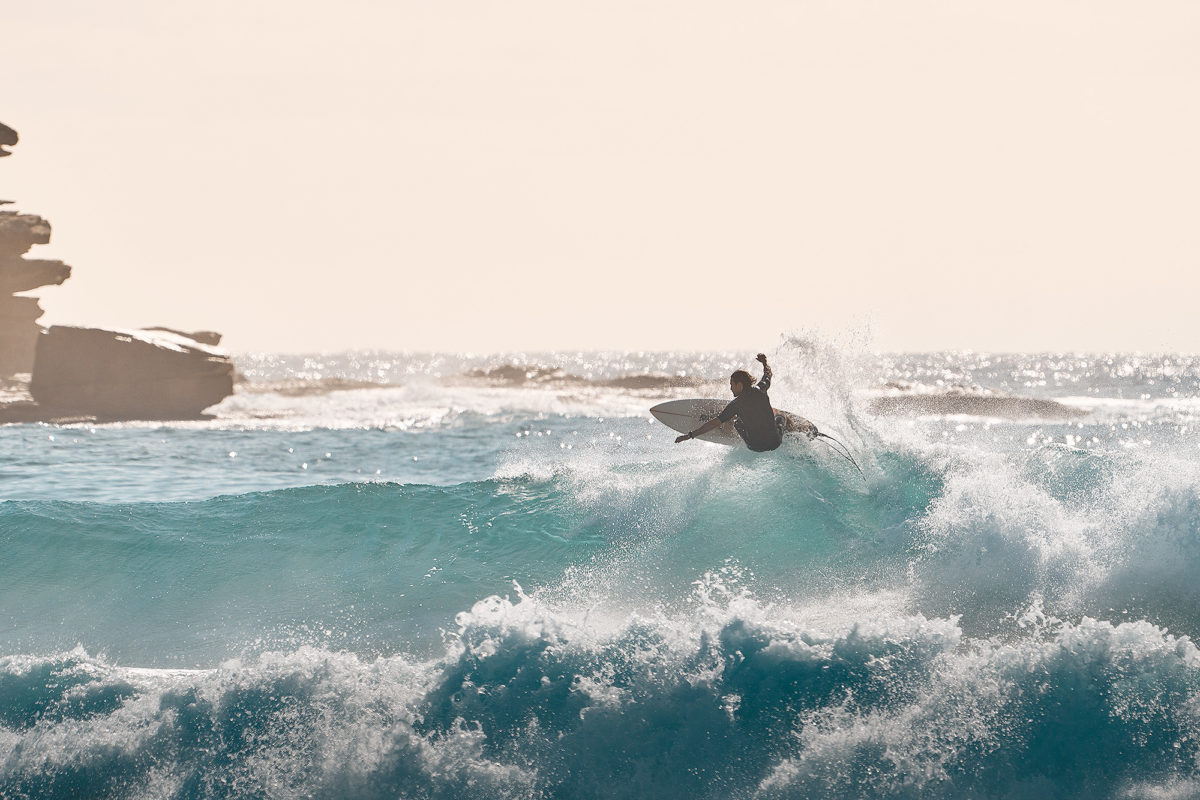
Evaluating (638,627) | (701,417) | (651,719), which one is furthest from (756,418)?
(651,719)

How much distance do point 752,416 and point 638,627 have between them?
17.7ft

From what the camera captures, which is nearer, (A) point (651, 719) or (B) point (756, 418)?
(A) point (651, 719)

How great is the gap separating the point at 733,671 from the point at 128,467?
55.7 ft

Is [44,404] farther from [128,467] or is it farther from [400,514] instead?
[400,514]

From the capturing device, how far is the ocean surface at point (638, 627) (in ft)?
20.5

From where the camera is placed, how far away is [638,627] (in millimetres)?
7191

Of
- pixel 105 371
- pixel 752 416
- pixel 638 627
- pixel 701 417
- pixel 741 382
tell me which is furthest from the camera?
pixel 105 371

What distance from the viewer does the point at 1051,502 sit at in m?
10.1

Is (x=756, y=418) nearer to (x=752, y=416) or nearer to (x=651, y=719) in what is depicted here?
(x=752, y=416)

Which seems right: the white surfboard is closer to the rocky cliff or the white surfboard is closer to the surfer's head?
the surfer's head

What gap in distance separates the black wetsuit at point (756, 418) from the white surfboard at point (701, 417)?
2.25 feet

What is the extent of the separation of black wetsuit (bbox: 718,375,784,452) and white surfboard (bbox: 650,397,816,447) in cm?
69

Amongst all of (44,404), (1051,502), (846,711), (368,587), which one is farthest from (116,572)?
(44,404)

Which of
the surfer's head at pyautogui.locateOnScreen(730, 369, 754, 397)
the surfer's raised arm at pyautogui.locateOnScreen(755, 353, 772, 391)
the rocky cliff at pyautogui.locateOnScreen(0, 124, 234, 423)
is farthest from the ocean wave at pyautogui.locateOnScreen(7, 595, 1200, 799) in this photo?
the rocky cliff at pyautogui.locateOnScreen(0, 124, 234, 423)
